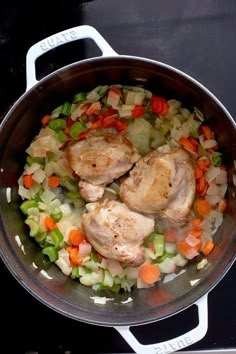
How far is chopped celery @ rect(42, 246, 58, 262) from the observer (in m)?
1.64

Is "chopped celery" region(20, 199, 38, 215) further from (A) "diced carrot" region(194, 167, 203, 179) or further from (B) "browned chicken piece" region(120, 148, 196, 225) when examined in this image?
(A) "diced carrot" region(194, 167, 203, 179)

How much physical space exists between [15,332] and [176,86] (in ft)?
2.47

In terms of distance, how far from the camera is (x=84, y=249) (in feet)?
5.37

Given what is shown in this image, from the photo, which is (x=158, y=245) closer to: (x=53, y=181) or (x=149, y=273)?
(x=149, y=273)

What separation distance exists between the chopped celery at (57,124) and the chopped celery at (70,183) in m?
0.12

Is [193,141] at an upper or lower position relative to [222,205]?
upper

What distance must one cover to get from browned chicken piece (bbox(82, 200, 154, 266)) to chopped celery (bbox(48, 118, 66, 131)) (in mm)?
220

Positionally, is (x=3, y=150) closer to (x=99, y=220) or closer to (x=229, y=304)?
(x=99, y=220)

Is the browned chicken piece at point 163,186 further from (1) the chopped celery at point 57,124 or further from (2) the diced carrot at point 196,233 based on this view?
(1) the chopped celery at point 57,124

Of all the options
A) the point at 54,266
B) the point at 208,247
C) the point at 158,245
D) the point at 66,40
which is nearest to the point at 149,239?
the point at 158,245

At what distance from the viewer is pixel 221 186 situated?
1623mm

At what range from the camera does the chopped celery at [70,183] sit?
65.2 inches

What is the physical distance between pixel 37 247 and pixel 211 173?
0.47 m

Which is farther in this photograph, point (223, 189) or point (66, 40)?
point (223, 189)
